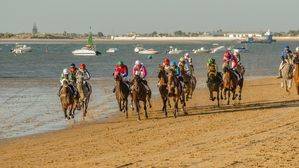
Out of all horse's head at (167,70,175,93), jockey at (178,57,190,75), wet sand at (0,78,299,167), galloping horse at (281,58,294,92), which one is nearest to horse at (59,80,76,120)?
wet sand at (0,78,299,167)

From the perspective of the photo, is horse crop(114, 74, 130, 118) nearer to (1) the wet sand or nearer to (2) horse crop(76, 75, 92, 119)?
(1) the wet sand

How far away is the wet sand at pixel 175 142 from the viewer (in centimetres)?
1567

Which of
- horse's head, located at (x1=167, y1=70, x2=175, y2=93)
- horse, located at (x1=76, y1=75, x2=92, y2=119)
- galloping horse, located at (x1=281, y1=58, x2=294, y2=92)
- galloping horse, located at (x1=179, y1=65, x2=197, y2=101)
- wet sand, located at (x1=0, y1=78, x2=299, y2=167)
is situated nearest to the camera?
wet sand, located at (x1=0, y1=78, x2=299, y2=167)

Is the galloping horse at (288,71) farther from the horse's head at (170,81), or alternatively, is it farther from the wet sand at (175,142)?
the horse's head at (170,81)

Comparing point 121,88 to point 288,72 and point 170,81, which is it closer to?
point 170,81

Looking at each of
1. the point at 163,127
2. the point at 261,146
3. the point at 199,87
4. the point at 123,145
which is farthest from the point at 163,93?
the point at 199,87

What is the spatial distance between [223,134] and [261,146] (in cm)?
274

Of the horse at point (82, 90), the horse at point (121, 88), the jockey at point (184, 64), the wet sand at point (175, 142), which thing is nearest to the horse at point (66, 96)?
the wet sand at point (175, 142)

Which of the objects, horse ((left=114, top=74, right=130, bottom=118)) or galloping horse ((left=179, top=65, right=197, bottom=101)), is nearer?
horse ((left=114, top=74, right=130, bottom=118))

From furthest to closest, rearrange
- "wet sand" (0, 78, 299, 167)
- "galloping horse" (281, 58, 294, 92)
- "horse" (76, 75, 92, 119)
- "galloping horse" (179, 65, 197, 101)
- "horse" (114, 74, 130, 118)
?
"galloping horse" (281, 58, 294, 92) → "galloping horse" (179, 65, 197, 101) → "horse" (76, 75, 92, 119) → "horse" (114, 74, 130, 118) → "wet sand" (0, 78, 299, 167)

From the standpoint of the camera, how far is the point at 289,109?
26266 millimetres

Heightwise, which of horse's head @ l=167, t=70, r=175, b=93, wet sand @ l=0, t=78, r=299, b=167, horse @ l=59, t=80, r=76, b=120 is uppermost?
horse's head @ l=167, t=70, r=175, b=93

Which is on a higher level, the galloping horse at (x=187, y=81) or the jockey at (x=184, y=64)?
the jockey at (x=184, y=64)

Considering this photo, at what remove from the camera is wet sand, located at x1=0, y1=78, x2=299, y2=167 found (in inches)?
617
